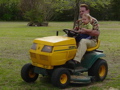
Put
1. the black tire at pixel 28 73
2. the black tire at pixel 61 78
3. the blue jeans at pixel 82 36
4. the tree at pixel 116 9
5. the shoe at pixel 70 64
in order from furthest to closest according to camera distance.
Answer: the tree at pixel 116 9 < the blue jeans at pixel 82 36 < the black tire at pixel 28 73 < the shoe at pixel 70 64 < the black tire at pixel 61 78

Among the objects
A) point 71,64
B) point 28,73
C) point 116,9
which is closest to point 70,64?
point 71,64

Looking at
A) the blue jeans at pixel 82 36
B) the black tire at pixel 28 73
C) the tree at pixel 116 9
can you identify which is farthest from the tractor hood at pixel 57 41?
the tree at pixel 116 9

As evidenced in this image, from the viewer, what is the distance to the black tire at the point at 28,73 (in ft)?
20.4

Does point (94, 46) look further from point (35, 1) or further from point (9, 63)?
Answer: point (35, 1)

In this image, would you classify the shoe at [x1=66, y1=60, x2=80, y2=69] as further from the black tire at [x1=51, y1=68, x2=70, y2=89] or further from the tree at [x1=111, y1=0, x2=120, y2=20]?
the tree at [x1=111, y1=0, x2=120, y2=20]

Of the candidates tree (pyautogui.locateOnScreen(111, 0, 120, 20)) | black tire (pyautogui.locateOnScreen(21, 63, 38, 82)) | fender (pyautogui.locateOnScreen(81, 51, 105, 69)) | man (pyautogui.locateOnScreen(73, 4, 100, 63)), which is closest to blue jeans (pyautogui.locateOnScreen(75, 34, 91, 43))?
man (pyautogui.locateOnScreen(73, 4, 100, 63))

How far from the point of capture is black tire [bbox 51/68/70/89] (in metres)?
5.64

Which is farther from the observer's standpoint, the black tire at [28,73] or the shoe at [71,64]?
the black tire at [28,73]

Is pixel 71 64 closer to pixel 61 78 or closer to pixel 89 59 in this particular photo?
pixel 61 78

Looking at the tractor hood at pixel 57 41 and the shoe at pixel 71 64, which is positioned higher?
the tractor hood at pixel 57 41

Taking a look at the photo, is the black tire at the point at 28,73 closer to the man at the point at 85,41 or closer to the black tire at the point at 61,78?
the black tire at the point at 61,78

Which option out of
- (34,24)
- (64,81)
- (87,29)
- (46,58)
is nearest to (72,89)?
(64,81)

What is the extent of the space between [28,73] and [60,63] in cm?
85

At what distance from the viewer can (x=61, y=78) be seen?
19.1 feet
